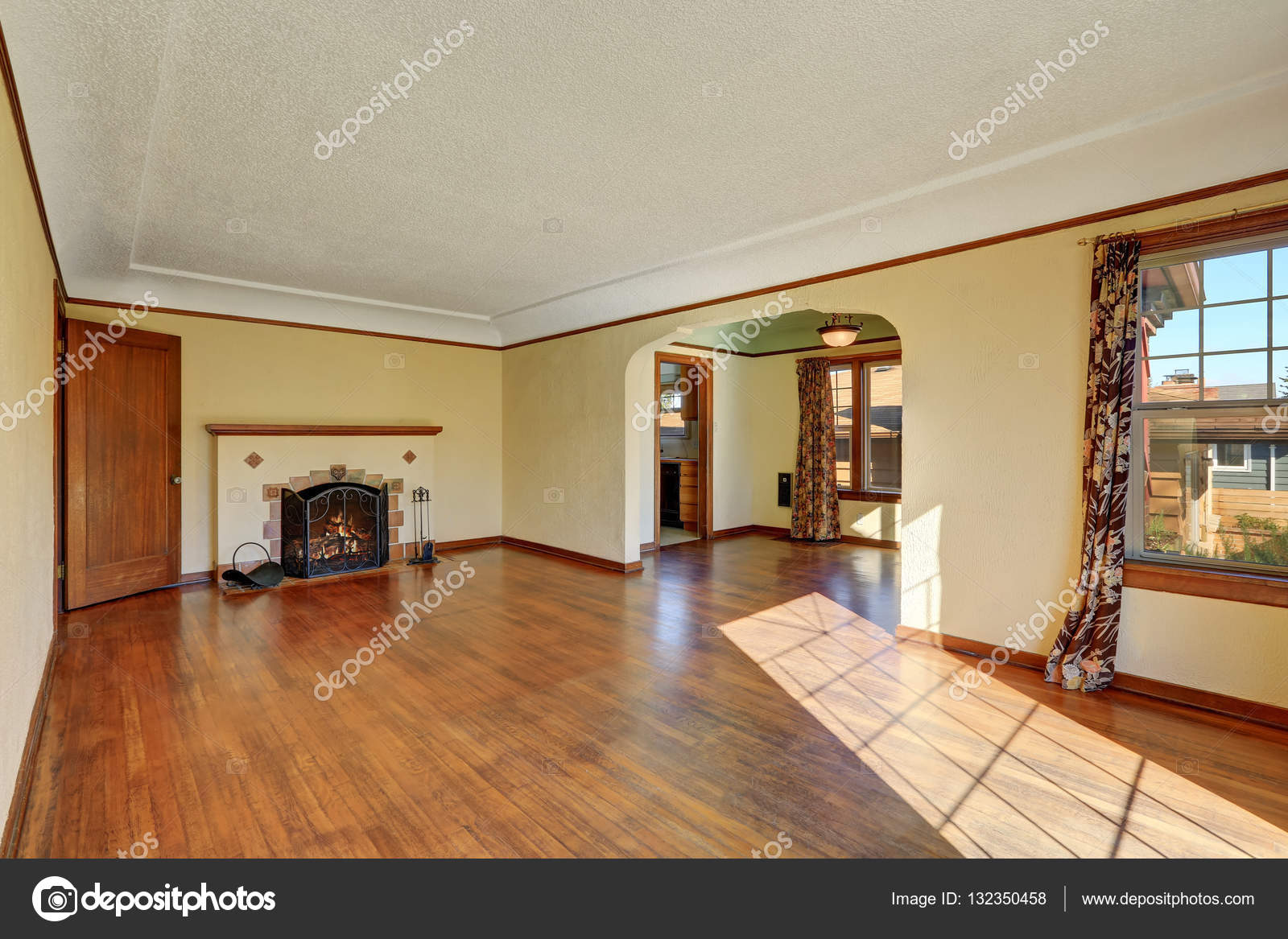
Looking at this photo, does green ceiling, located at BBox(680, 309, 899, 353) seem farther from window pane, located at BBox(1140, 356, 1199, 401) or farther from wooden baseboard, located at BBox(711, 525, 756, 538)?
window pane, located at BBox(1140, 356, 1199, 401)

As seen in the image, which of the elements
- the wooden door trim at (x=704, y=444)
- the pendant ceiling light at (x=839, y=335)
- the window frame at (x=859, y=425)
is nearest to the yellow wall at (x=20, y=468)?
the wooden door trim at (x=704, y=444)

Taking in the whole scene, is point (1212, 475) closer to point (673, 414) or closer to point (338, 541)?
point (673, 414)

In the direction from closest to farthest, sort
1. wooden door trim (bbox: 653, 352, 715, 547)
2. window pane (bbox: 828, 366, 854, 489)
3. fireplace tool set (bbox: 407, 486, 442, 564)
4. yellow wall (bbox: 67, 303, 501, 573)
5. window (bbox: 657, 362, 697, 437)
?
yellow wall (bbox: 67, 303, 501, 573), fireplace tool set (bbox: 407, 486, 442, 564), window pane (bbox: 828, 366, 854, 489), wooden door trim (bbox: 653, 352, 715, 547), window (bbox: 657, 362, 697, 437)

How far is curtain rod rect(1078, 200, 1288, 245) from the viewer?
2949 mm

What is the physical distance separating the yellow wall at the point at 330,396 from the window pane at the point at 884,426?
4849 millimetres

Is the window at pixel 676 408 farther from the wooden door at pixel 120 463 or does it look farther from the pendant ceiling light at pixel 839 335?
the wooden door at pixel 120 463

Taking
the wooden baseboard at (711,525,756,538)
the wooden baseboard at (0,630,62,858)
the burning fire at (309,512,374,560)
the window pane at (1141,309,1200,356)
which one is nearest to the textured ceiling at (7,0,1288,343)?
the window pane at (1141,309,1200,356)

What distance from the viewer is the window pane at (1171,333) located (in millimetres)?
3313

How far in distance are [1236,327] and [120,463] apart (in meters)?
7.65

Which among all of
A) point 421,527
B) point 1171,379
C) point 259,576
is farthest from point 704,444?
point 1171,379

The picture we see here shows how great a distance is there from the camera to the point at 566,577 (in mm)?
6219

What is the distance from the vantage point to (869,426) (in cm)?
823
